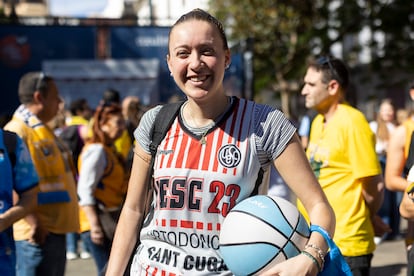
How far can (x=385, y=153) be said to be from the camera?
12422 mm

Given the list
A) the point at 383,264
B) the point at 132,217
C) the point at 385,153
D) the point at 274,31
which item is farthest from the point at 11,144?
the point at 274,31

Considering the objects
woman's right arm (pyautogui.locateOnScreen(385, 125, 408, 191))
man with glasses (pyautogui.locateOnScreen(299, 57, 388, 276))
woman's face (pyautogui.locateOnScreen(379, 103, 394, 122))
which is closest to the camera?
man with glasses (pyautogui.locateOnScreen(299, 57, 388, 276))

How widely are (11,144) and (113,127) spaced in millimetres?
2662

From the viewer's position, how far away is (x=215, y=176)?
2.96 metres

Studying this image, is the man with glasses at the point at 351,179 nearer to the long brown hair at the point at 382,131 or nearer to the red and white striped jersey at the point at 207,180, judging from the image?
the red and white striped jersey at the point at 207,180

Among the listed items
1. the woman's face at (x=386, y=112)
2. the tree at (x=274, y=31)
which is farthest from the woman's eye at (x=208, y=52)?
the tree at (x=274, y=31)

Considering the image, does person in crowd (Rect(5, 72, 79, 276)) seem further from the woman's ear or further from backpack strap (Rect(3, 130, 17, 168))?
backpack strap (Rect(3, 130, 17, 168))

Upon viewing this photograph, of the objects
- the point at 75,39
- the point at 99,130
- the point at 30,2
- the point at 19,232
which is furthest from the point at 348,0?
the point at 30,2

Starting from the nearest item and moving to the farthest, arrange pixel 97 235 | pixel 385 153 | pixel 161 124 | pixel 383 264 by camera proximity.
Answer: pixel 161 124, pixel 97 235, pixel 383 264, pixel 385 153

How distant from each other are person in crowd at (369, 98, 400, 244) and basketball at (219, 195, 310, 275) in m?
A: 9.02

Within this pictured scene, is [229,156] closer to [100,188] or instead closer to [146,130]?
[146,130]

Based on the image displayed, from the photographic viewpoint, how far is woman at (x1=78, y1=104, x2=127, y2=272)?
655cm

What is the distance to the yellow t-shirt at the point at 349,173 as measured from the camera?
5.36 meters

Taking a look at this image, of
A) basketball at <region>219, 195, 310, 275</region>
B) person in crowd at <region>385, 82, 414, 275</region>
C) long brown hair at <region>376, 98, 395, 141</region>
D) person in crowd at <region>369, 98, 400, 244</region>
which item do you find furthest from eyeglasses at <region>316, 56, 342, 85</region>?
long brown hair at <region>376, 98, 395, 141</region>
